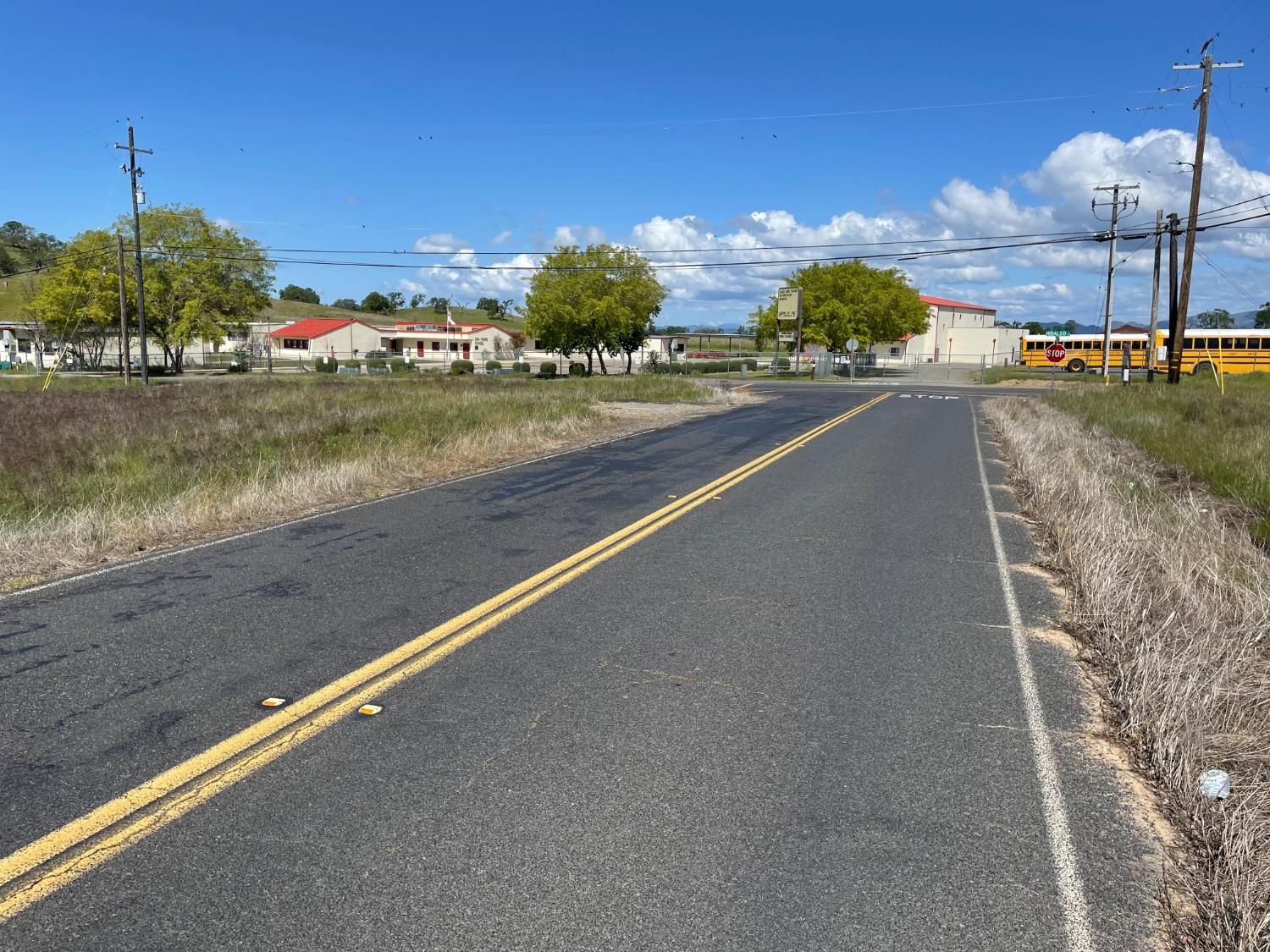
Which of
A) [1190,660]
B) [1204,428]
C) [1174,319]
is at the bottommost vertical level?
[1190,660]

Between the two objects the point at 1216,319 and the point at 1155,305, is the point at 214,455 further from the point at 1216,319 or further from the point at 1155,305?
the point at 1216,319

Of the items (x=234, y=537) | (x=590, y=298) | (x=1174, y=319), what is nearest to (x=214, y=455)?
(x=234, y=537)

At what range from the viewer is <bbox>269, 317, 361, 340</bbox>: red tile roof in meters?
100

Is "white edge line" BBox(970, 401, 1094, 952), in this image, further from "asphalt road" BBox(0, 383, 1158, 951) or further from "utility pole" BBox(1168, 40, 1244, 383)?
"utility pole" BBox(1168, 40, 1244, 383)

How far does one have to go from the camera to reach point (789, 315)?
70312 mm

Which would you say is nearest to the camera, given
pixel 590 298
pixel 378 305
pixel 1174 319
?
pixel 1174 319

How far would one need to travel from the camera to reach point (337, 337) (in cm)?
10038

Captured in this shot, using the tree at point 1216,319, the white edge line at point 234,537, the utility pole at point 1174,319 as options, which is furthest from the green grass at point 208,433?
the tree at point 1216,319

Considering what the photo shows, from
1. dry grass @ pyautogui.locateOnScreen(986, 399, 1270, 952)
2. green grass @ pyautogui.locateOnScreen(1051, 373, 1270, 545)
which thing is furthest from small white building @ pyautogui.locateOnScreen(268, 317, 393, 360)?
dry grass @ pyautogui.locateOnScreen(986, 399, 1270, 952)

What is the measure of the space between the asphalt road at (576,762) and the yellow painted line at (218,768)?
0.03m

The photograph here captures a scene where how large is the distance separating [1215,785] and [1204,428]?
1744 centimetres

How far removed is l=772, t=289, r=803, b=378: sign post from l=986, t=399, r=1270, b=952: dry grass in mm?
59029

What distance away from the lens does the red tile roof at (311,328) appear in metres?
100

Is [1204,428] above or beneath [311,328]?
beneath
